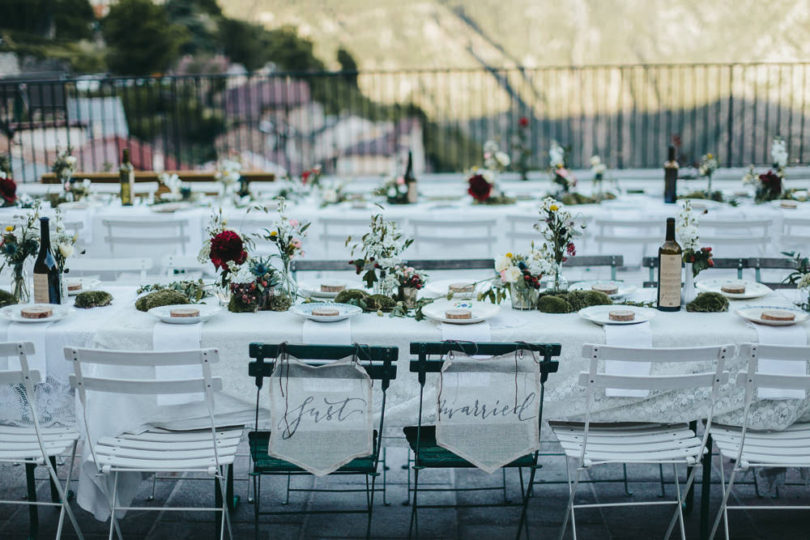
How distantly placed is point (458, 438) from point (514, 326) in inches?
23.2

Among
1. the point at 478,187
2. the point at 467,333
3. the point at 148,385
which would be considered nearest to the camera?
the point at 148,385

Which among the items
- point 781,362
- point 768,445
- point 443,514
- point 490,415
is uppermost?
point 781,362

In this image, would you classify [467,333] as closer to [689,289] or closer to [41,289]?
[689,289]

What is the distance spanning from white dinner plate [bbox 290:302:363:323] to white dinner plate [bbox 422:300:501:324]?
305 millimetres

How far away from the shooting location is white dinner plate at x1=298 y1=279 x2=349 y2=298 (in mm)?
4348

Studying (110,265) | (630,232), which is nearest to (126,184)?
(110,265)

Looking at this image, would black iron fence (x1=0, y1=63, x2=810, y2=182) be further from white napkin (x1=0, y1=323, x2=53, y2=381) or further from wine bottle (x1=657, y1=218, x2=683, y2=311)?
white napkin (x1=0, y1=323, x2=53, y2=381)

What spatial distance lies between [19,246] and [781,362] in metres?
3.26

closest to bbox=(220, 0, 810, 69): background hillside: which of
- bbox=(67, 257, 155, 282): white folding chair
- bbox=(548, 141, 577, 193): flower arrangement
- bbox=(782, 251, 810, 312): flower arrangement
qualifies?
bbox=(548, 141, 577, 193): flower arrangement

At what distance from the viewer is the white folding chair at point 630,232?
6246mm

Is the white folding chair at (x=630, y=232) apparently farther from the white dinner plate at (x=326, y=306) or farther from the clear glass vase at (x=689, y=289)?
the white dinner plate at (x=326, y=306)

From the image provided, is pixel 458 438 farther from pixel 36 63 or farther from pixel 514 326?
pixel 36 63

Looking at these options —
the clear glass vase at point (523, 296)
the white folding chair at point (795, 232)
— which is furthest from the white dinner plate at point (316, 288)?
the white folding chair at point (795, 232)

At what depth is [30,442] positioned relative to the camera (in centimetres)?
356
